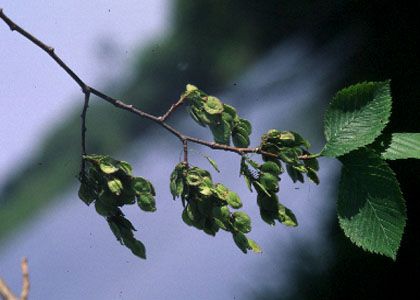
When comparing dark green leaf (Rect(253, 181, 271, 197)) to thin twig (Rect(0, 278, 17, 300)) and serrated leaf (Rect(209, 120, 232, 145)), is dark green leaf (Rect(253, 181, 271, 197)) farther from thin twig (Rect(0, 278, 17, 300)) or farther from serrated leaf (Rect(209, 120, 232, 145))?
thin twig (Rect(0, 278, 17, 300))

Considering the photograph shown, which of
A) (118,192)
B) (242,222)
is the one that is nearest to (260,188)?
(242,222)

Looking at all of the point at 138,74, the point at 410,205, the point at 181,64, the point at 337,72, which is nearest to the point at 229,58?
the point at 181,64

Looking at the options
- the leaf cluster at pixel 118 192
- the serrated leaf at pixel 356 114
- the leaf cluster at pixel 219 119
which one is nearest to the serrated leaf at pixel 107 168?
the leaf cluster at pixel 118 192

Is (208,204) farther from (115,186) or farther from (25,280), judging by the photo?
(25,280)

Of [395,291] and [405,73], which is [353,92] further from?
[405,73]

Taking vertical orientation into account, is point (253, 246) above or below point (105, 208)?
below
